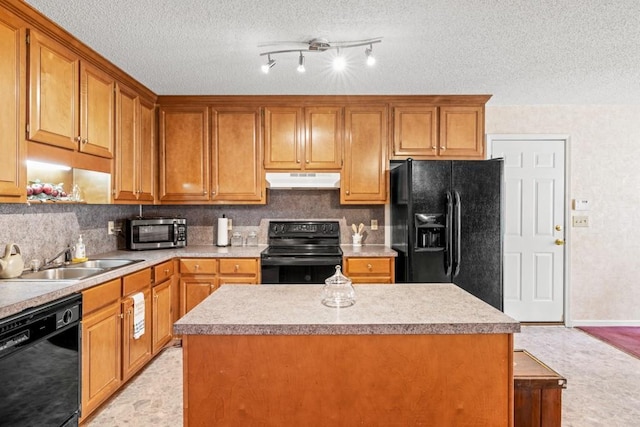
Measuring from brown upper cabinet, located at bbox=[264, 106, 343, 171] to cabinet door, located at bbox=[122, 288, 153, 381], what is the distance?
1.71 meters

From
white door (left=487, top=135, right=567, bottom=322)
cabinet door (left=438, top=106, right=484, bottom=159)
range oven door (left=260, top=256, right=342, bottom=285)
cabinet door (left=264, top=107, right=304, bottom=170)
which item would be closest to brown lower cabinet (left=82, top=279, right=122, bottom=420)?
range oven door (left=260, top=256, right=342, bottom=285)

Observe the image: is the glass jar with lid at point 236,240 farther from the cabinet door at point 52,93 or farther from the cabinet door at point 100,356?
the cabinet door at point 52,93

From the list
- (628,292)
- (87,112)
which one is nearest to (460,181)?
(628,292)

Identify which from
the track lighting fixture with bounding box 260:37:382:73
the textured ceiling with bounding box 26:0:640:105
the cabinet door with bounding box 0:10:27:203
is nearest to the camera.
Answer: the cabinet door with bounding box 0:10:27:203

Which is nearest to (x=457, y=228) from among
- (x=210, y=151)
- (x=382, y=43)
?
(x=382, y=43)

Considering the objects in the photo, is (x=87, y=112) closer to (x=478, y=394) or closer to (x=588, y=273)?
(x=478, y=394)

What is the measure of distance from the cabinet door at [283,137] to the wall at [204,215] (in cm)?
45

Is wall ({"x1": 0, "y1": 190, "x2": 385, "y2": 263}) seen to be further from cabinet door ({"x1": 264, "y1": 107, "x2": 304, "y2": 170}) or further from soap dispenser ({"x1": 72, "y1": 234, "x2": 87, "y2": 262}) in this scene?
cabinet door ({"x1": 264, "y1": 107, "x2": 304, "y2": 170})

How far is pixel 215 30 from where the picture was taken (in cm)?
234

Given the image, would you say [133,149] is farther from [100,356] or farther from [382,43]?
[382,43]

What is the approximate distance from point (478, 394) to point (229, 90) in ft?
10.4

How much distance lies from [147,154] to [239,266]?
139 centimetres

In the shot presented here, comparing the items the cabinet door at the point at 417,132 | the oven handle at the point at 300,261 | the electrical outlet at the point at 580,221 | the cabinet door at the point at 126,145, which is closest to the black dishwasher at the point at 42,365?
the cabinet door at the point at 126,145

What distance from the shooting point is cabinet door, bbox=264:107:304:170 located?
Answer: 3.72 m
